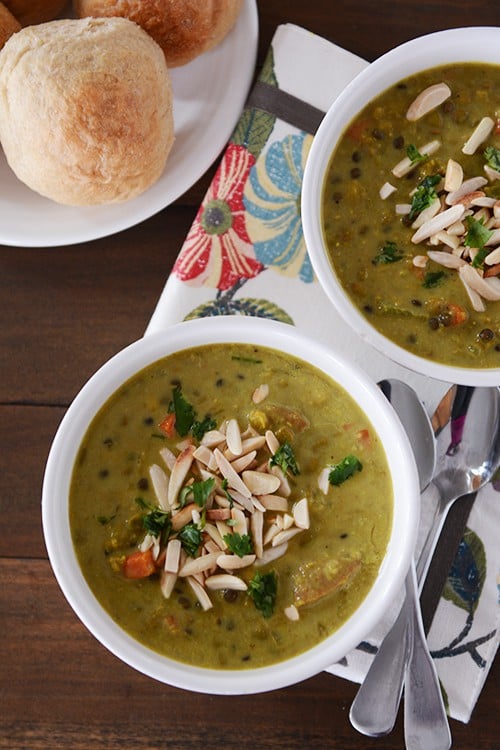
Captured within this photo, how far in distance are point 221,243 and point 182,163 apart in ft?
0.83

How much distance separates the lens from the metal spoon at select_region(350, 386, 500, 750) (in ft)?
8.35

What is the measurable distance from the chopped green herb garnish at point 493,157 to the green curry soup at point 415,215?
1 cm

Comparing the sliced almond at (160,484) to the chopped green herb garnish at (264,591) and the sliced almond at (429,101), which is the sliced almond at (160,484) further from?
the sliced almond at (429,101)

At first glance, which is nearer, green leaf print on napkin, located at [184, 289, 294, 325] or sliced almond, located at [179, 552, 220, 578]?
sliced almond, located at [179, 552, 220, 578]

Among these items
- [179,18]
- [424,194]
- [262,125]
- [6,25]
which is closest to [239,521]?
[424,194]

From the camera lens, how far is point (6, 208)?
2680 millimetres

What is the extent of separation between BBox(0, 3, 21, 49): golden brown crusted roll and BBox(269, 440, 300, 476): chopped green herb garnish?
1.38 meters

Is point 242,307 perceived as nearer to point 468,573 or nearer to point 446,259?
point 446,259

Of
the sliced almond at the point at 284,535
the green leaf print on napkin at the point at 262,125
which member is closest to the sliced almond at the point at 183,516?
the sliced almond at the point at 284,535

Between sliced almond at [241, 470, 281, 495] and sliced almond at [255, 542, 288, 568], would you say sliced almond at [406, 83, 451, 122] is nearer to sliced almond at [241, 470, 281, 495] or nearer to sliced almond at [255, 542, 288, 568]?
sliced almond at [241, 470, 281, 495]

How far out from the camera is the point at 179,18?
2.56 metres

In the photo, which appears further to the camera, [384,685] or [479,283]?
[384,685]

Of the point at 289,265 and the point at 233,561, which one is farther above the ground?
the point at 289,265

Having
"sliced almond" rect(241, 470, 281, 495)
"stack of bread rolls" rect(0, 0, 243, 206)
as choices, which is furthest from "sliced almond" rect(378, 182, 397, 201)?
"sliced almond" rect(241, 470, 281, 495)
